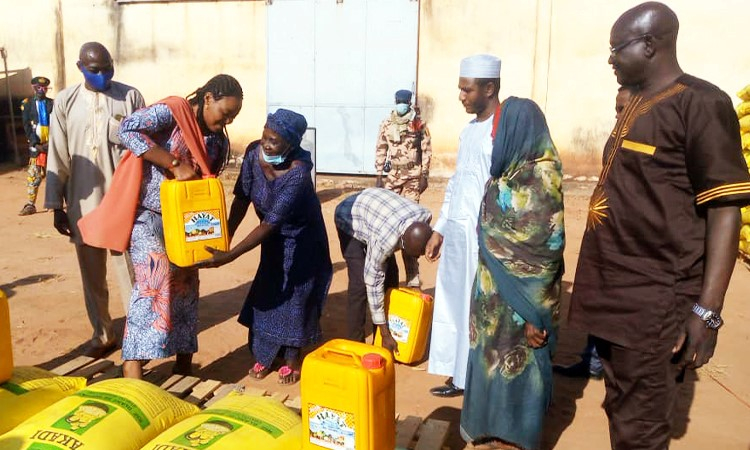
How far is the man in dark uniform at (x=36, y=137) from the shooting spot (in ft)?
29.8

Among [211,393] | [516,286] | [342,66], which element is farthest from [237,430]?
[342,66]

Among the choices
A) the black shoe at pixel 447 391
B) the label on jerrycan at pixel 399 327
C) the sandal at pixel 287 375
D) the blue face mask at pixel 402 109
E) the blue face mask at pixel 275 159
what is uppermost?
the blue face mask at pixel 402 109

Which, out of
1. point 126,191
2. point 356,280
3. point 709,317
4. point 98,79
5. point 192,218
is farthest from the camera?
point 356,280

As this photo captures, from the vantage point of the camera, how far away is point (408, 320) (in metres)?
4.15

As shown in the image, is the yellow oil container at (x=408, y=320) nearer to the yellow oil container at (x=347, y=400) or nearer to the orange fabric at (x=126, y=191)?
the orange fabric at (x=126, y=191)

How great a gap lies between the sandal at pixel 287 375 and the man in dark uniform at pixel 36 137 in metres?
6.56

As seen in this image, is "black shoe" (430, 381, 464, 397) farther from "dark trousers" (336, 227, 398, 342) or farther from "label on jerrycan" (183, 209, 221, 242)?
"label on jerrycan" (183, 209, 221, 242)

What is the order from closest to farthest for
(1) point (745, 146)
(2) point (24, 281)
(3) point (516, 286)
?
(3) point (516, 286) → (2) point (24, 281) → (1) point (745, 146)

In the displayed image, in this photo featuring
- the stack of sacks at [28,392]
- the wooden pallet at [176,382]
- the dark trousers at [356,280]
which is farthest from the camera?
the dark trousers at [356,280]

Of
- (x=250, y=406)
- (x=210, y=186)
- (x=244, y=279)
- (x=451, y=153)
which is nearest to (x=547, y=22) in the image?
(x=451, y=153)

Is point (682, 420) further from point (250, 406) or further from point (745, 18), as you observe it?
point (745, 18)

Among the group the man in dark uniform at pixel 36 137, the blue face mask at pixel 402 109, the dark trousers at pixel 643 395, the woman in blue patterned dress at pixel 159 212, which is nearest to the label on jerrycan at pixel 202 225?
the woman in blue patterned dress at pixel 159 212

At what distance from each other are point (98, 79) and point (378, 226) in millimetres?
1795

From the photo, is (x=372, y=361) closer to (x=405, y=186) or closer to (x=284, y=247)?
(x=284, y=247)
